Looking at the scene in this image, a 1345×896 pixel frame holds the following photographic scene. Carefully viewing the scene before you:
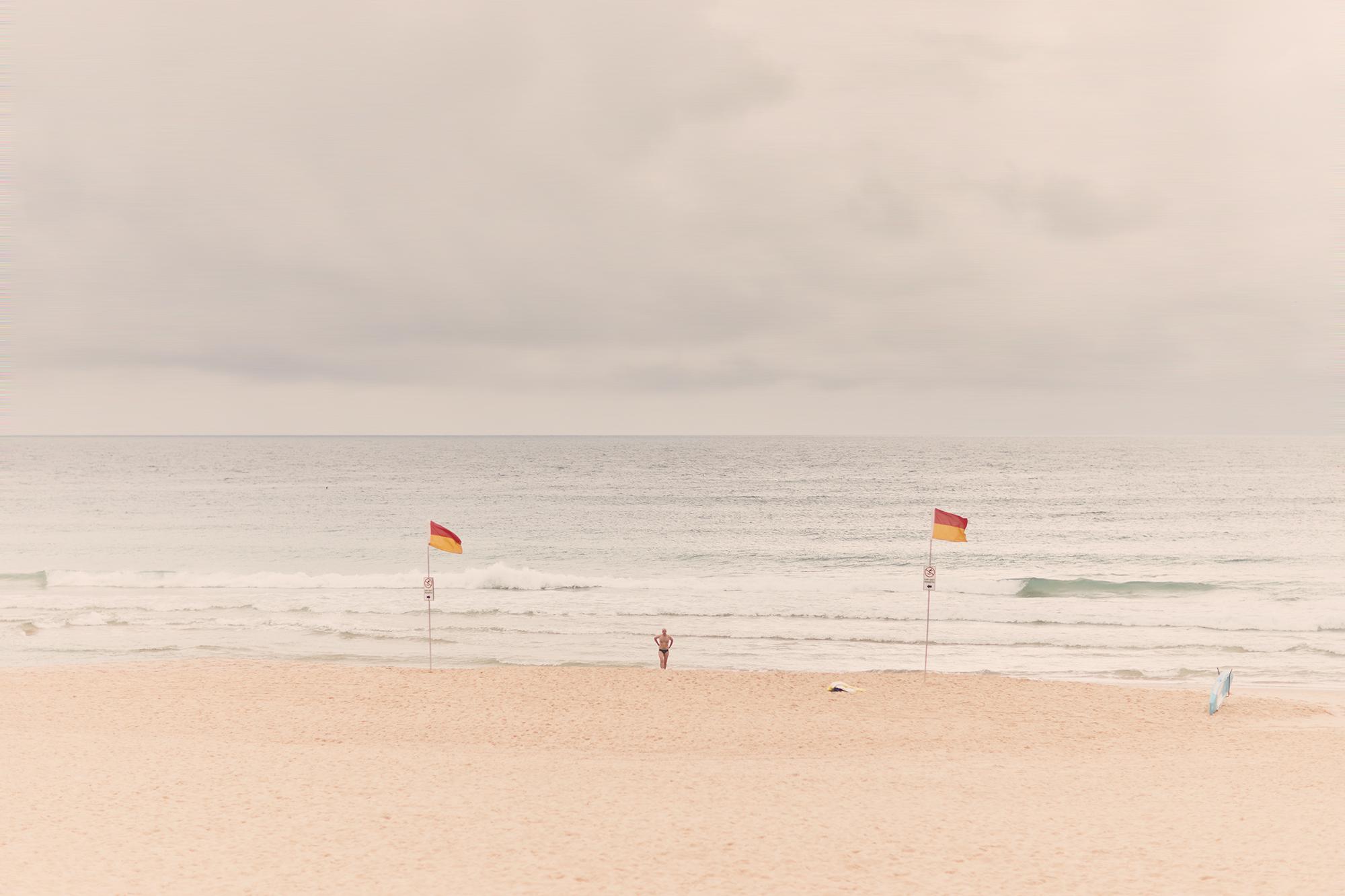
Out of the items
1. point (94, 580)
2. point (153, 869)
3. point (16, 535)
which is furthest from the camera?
point (16, 535)

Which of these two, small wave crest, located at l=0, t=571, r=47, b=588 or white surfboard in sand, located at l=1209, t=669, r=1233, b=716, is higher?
white surfboard in sand, located at l=1209, t=669, r=1233, b=716

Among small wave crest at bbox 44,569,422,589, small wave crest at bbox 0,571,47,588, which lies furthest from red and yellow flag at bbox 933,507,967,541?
small wave crest at bbox 0,571,47,588

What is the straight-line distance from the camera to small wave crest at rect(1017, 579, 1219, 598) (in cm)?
3262

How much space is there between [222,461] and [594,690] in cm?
12929

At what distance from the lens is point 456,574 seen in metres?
35.1

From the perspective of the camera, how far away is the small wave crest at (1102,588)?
3262 centimetres

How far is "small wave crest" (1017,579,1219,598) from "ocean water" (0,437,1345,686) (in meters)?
0.13

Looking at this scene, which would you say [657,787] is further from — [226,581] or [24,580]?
[24,580]

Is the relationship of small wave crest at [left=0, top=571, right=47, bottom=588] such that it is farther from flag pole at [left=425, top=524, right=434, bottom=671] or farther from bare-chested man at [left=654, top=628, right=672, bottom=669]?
bare-chested man at [left=654, top=628, right=672, bottom=669]

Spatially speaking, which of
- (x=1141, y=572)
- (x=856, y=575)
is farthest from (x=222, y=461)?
(x=1141, y=572)

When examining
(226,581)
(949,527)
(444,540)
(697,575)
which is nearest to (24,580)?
(226,581)

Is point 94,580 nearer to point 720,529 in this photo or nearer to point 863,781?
point 720,529

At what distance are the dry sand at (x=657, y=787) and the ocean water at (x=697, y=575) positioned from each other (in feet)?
15.5

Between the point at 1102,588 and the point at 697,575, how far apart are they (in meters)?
17.1
